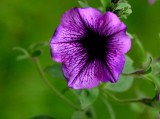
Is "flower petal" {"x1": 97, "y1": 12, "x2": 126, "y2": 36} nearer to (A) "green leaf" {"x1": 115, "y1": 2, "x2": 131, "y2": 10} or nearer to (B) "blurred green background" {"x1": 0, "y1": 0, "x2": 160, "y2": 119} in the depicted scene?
(A) "green leaf" {"x1": 115, "y1": 2, "x2": 131, "y2": 10}

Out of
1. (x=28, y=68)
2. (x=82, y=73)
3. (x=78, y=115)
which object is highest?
(x=82, y=73)

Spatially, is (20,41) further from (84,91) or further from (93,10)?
(93,10)

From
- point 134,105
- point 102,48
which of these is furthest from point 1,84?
point 102,48

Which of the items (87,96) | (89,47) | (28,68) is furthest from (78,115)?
(28,68)

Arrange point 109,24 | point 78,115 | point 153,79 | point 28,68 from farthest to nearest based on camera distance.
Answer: point 28,68, point 78,115, point 153,79, point 109,24

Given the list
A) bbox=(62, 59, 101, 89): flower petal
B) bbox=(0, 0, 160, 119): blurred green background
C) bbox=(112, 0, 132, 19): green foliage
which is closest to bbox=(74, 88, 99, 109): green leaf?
bbox=(62, 59, 101, 89): flower petal

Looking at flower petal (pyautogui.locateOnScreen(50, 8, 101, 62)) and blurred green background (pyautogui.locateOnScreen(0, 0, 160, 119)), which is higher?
flower petal (pyautogui.locateOnScreen(50, 8, 101, 62))

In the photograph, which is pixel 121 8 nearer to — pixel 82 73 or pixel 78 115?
pixel 82 73

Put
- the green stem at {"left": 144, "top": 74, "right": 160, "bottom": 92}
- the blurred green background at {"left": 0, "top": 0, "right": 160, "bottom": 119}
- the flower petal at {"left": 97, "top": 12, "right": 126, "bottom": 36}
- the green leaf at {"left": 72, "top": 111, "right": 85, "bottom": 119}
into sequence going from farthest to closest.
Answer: the blurred green background at {"left": 0, "top": 0, "right": 160, "bottom": 119} < the green leaf at {"left": 72, "top": 111, "right": 85, "bottom": 119} < the green stem at {"left": 144, "top": 74, "right": 160, "bottom": 92} < the flower petal at {"left": 97, "top": 12, "right": 126, "bottom": 36}
